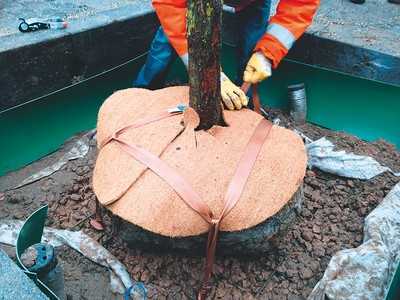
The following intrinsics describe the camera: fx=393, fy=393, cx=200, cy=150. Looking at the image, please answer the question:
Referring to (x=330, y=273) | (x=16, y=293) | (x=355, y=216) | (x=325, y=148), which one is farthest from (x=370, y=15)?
(x=16, y=293)

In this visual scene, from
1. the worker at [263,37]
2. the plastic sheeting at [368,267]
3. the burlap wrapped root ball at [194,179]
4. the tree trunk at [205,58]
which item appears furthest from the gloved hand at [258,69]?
the plastic sheeting at [368,267]

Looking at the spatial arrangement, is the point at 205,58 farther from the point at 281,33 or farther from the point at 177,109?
the point at 281,33

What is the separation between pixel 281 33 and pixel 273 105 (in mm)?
1427

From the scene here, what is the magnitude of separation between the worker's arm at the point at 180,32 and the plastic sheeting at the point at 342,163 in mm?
943

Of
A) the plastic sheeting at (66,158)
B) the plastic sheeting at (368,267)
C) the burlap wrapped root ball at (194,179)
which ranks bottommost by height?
the plastic sheeting at (66,158)

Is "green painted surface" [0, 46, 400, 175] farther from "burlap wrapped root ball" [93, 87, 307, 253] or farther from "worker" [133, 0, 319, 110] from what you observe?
"burlap wrapped root ball" [93, 87, 307, 253]

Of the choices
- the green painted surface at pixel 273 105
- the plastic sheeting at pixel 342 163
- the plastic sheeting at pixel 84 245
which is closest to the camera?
the plastic sheeting at pixel 84 245

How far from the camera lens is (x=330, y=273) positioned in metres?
2.04

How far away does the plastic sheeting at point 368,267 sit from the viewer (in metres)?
1.88

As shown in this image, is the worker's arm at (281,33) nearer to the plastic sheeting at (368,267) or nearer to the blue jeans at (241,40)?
the blue jeans at (241,40)

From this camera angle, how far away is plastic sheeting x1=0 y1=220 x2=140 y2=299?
2.22 metres

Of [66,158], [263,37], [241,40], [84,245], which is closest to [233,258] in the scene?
[84,245]

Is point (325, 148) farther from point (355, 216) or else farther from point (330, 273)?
point (330, 273)

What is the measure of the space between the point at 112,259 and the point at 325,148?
5.80 ft
